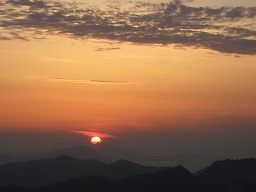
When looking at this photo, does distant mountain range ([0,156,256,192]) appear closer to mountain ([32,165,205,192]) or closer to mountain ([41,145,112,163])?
mountain ([32,165,205,192])

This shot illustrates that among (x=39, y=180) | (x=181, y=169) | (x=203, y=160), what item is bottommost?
(x=181, y=169)

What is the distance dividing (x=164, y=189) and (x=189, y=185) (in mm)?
2597

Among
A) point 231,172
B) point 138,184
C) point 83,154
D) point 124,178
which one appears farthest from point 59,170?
point 83,154

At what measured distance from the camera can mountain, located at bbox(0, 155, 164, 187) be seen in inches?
2608

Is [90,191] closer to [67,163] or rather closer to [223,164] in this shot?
[223,164]

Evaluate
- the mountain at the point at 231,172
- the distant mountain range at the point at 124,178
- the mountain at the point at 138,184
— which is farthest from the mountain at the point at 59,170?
the mountain at the point at 138,184

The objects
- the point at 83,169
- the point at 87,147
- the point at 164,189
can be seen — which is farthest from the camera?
the point at 87,147

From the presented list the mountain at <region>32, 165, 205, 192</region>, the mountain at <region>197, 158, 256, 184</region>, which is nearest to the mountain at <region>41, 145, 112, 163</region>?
the mountain at <region>197, 158, 256, 184</region>

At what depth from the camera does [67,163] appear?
2881 inches

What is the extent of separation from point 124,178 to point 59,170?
66.4ft

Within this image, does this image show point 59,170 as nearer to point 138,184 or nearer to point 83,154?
point 138,184

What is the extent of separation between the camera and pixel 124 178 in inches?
2084

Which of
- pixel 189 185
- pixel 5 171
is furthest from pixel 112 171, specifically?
pixel 189 185

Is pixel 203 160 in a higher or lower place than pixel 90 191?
higher
